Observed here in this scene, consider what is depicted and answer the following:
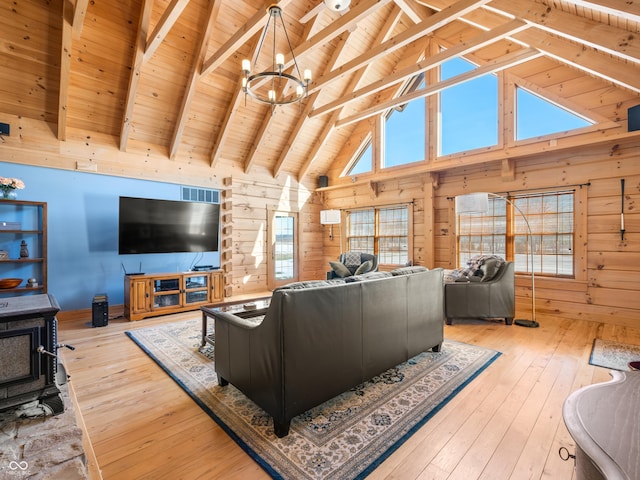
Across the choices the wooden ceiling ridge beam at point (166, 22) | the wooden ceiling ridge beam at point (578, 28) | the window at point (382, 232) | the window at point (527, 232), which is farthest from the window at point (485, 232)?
the wooden ceiling ridge beam at point (166, 22)

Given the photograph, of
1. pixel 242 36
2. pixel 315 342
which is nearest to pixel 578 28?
pixel 242 36

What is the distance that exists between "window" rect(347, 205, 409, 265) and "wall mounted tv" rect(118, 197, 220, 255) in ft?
11.2

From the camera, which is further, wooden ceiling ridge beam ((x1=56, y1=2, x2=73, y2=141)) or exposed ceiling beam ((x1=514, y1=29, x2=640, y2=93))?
exposed ceiling beam ((x1=514, y1=29, x2=640, y2=93))

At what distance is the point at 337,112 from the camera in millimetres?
6590

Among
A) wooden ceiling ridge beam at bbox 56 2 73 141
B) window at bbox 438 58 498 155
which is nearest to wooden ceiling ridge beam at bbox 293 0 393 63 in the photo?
wooden ceiling ridge beam at bbox 56 2 73 141

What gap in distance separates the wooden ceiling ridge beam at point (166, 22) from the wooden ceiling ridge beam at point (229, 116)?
3.95 ft

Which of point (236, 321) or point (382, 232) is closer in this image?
point (236, 321)

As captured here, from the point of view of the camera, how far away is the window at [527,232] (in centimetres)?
468

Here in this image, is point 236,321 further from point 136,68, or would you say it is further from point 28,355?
point 136,68

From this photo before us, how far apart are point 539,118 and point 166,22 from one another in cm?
549

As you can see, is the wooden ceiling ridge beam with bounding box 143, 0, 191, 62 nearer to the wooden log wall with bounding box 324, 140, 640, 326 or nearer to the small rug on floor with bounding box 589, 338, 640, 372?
the wooden log wall with bounding box 324, 140, 640, 326

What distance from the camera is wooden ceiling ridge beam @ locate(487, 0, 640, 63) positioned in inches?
110

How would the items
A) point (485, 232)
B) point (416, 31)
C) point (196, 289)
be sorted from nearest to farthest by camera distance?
point (416, 31) < point (196, 289) < point (485, 232)

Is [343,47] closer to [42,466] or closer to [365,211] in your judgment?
[365,211]
